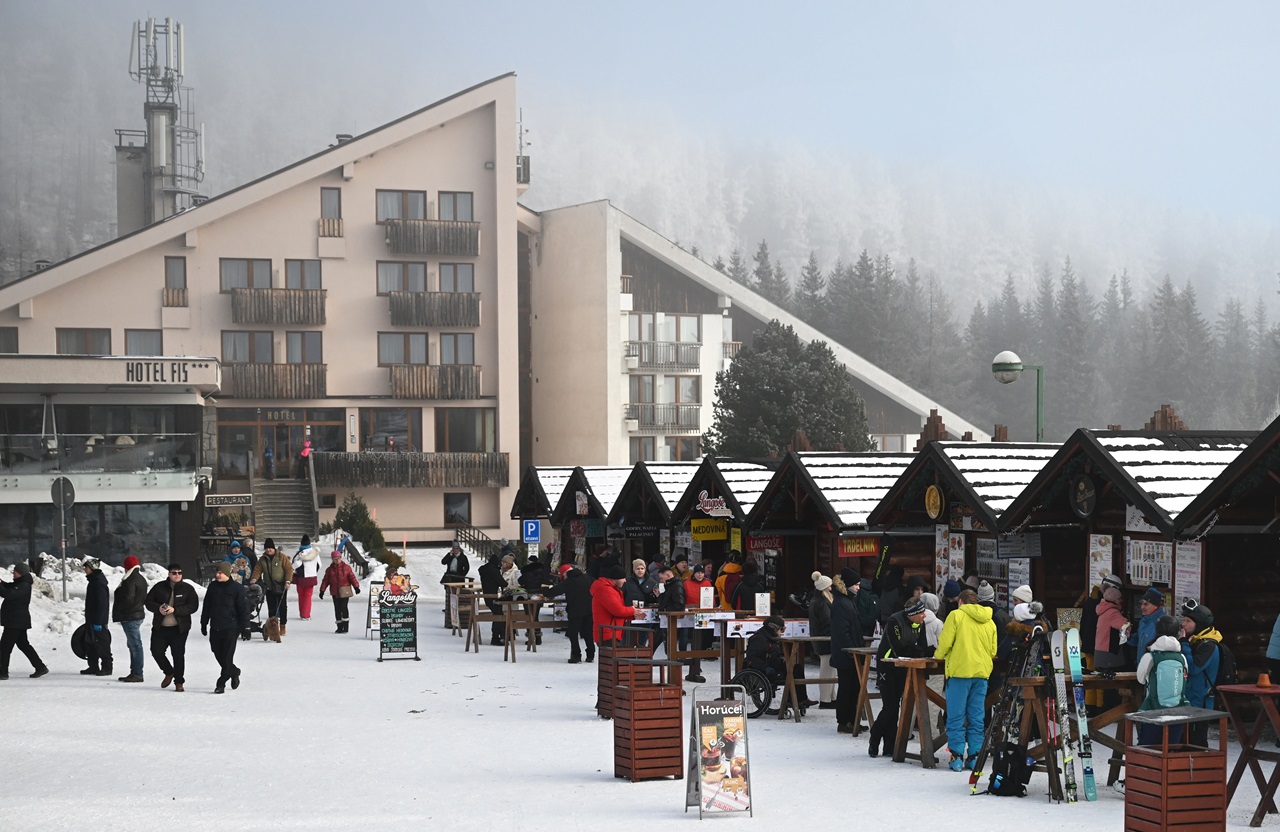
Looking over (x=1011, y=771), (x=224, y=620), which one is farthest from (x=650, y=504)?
(x=1011, y=771)

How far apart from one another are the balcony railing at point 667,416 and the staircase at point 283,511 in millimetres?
15275

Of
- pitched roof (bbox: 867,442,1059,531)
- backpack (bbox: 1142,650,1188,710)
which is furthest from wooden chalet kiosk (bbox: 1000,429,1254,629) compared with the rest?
backpack (bbox: 1142,650,1188,710)

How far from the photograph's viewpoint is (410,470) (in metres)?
59.5

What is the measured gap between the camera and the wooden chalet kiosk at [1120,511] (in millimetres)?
15883

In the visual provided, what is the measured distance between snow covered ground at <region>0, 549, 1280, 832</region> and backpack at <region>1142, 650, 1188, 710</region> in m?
0.93

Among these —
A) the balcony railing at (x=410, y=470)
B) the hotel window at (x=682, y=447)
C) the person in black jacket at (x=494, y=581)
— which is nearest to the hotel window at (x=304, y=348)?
the balcony railing at (x=410, y=470)

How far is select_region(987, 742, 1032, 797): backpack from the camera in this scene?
41.9 feet

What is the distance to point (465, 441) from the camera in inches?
2408

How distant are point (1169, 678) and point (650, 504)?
60.6 feet

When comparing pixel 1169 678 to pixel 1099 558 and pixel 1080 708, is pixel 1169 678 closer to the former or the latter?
pixel 1080 708

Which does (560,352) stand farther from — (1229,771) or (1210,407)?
(1210,407)

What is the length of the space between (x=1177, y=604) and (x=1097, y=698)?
1658 mm

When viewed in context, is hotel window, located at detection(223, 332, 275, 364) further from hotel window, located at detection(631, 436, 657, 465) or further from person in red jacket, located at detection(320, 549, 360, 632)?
person in red jacket, located at detection(320, 549, 360, 632)

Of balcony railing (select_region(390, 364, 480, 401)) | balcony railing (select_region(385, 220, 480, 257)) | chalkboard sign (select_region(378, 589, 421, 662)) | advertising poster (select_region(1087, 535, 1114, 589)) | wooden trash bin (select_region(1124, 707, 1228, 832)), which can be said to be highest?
balcony railing (select_region(385, 220, 480, 257))
